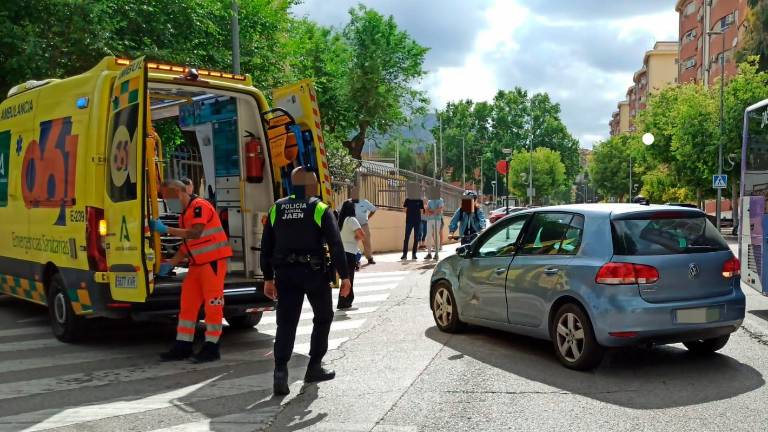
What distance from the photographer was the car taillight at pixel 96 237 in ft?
23.3

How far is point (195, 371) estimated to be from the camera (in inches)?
264

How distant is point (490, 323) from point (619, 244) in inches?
73.1

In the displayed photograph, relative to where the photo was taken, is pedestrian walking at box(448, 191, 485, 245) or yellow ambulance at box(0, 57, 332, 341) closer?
yellow ambulance at box(0, 57, 332, 341)

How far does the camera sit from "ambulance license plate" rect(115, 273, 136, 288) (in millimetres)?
6789

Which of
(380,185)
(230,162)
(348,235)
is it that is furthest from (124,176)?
(380,185)

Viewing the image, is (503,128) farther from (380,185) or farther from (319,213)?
(319,213)

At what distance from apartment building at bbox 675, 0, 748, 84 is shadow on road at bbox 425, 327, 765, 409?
45095 millimetres

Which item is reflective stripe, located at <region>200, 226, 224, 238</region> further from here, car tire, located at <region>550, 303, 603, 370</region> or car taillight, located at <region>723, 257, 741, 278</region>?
car taillight, located at <region>723, 257, 741, 278</region>

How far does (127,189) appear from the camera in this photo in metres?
6.80

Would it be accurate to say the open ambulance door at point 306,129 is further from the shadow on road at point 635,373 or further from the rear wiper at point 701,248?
the rear wiper at point 701,248

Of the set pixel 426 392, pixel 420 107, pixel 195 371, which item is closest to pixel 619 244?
pixel 426 392

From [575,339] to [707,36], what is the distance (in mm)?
62763

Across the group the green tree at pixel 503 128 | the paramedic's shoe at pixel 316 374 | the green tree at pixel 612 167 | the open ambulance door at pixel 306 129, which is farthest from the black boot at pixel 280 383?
the green tree at pixel 503 128

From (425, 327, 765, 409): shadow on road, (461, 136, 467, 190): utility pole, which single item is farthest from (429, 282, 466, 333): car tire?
(461, 136, 467, 190): utility pole
